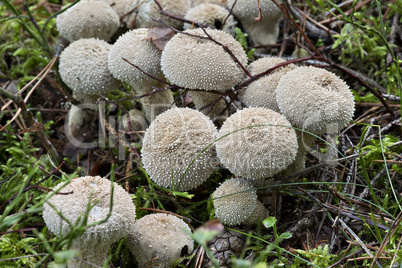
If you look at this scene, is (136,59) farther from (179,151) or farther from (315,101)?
(315,101)

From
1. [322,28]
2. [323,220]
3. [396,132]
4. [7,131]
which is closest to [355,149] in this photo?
→ [396,132]

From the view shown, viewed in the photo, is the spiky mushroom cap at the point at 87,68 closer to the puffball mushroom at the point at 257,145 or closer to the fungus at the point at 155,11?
the fungus at the point at 155,11

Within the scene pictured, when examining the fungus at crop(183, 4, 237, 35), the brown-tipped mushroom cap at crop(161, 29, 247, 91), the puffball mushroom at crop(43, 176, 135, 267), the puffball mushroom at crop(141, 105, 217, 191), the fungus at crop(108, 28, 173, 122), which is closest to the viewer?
the puffball mushroom at crop(43, 176, 135, 267)

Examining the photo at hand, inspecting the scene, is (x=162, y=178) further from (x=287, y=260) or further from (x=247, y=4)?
(x=247, y=4)

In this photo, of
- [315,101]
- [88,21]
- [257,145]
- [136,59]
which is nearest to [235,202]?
[257,145]

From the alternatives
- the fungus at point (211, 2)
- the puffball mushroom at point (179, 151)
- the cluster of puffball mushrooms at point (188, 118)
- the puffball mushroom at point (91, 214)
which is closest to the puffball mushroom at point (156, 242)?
the cluster of puffball mushrooms at point (188, 118)

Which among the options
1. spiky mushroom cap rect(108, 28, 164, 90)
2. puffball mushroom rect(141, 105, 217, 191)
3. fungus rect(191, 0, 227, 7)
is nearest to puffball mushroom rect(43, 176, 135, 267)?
puffball mushroom rect(141, 105, 217, 191)

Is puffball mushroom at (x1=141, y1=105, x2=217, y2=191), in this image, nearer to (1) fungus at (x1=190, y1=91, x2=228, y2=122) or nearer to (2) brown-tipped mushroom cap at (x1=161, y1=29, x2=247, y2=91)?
(2) brown-tipped mushroom cap at (x1=161, y1=29, x2=247, y2=91)
